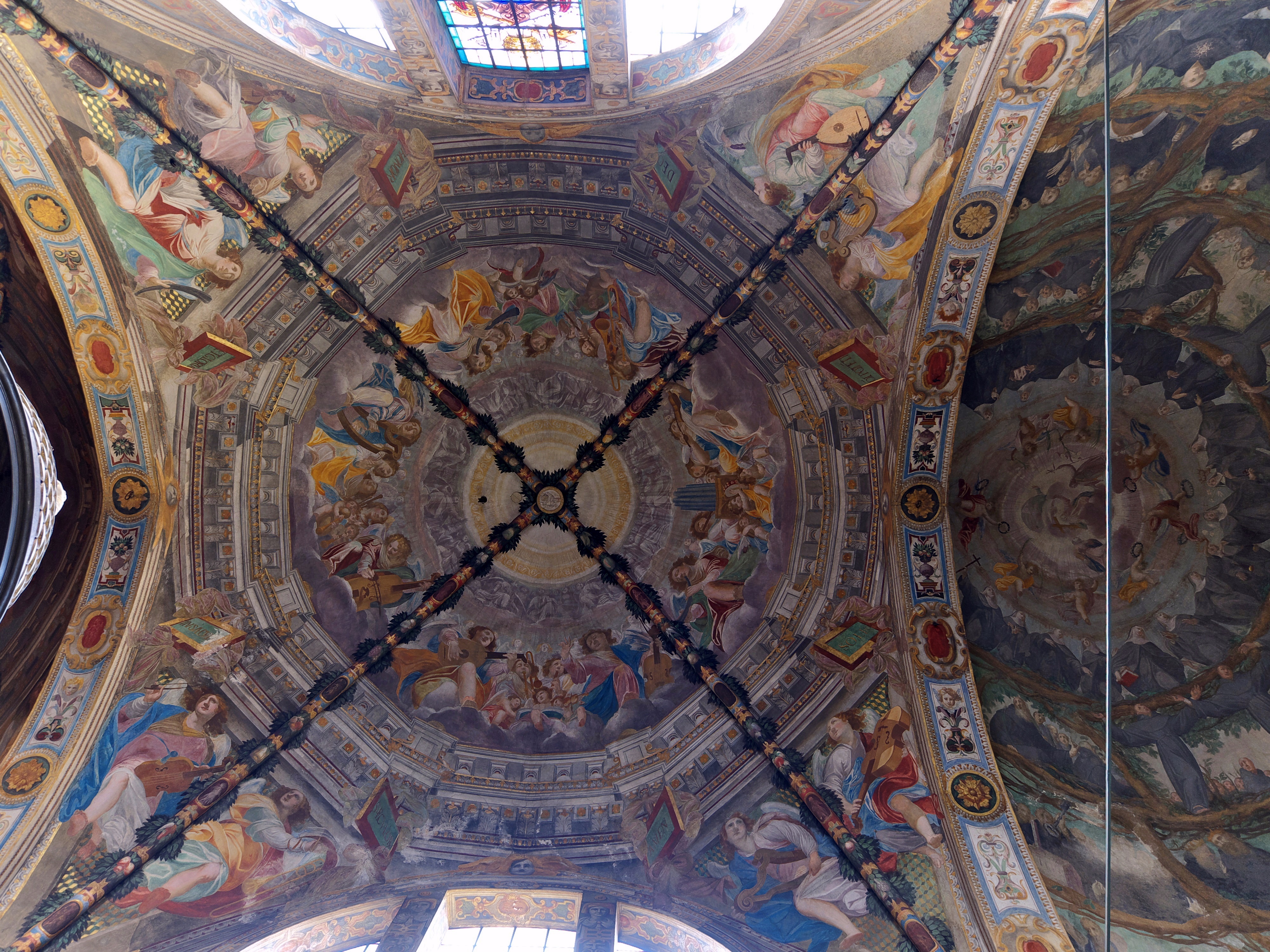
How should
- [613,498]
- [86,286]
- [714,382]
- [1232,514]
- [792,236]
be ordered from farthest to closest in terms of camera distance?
[613,498], [714,382], [792,236], [86,286], [1232,514]

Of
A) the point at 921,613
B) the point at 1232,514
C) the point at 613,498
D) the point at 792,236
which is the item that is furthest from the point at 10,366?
the point at 1232,514

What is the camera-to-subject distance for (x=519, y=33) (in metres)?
8.28

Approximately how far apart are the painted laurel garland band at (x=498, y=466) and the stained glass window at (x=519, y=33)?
3613mm

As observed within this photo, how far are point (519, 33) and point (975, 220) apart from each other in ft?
21.1

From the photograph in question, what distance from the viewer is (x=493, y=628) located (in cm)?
1180

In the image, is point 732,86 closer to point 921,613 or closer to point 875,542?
point 875,542

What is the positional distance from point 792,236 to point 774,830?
351 inches

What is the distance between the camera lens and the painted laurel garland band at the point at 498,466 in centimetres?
756

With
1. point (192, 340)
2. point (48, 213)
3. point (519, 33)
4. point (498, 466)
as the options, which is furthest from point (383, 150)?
point (498, 466)

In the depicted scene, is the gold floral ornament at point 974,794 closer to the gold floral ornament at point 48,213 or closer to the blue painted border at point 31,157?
the gold floral ornament at point 48,213

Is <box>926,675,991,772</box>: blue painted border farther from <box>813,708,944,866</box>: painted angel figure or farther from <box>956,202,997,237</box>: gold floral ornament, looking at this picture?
<box>956,202,997,237</box>: gold floral ornament

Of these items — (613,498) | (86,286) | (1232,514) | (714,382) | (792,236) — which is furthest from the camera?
(613,498)

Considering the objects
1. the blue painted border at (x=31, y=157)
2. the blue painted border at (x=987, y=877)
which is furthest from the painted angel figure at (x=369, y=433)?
the blue painted border at (x=987, y=877)

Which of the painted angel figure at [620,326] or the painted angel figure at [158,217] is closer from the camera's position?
the painted angel figure at [158,217]
